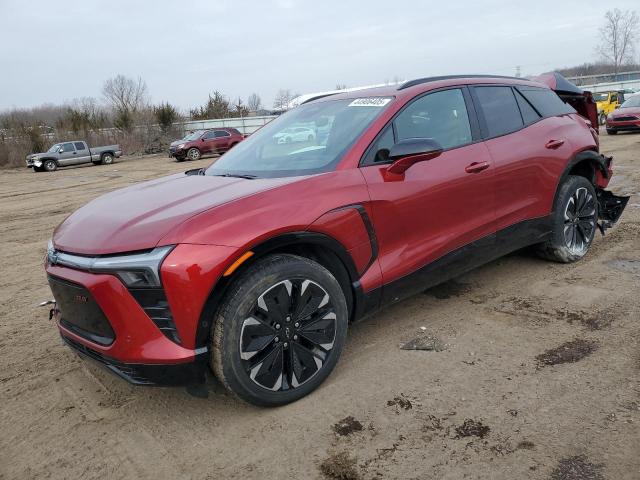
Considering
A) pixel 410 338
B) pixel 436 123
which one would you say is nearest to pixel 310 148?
pixel 436 123

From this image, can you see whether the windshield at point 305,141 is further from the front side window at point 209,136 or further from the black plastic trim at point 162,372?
the front side window at point 209,136

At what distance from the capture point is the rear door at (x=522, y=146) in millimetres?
3912

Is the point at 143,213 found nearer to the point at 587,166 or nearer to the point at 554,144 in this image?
the point at 554,144

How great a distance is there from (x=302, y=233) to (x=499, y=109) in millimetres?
2282

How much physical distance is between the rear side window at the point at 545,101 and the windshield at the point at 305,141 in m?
1.74

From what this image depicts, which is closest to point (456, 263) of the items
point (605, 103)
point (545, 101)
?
point (545, 101)

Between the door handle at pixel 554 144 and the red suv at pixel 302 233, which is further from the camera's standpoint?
the door handle at pixel 554 144

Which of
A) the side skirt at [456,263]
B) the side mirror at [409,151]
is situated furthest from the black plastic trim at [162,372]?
the side mirror at [409,151]

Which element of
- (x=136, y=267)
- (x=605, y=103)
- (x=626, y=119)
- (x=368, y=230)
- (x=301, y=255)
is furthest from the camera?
(x=605, y=103)

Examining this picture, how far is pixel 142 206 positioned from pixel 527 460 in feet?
7.62

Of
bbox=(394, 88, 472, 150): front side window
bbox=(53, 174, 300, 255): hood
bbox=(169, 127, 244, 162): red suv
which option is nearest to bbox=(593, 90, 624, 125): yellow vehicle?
bbox=(169, 127, 244, 162): red suv

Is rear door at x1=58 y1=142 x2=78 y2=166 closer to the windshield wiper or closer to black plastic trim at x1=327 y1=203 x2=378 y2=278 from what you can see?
the windshield wiper

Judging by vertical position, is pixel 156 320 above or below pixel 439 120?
below

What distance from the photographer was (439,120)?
367cm
